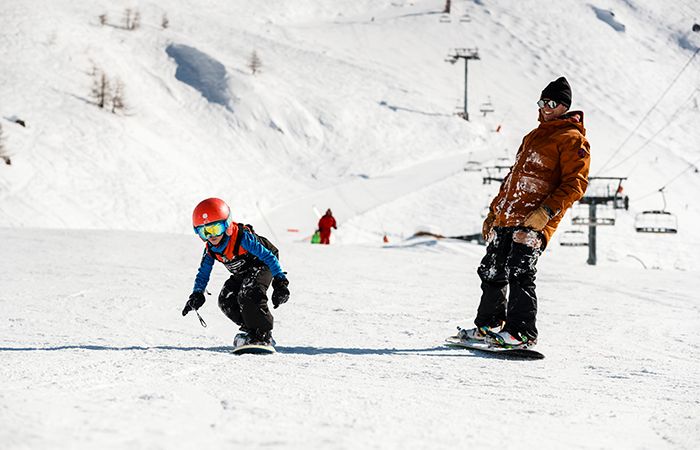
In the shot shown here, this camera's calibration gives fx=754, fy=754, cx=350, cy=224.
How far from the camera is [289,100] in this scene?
4956 cm

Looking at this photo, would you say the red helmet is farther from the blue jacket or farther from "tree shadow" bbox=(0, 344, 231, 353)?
"tree shadow" bbox=(0, 344, 231, 353)

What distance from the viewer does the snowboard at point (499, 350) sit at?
4867mm

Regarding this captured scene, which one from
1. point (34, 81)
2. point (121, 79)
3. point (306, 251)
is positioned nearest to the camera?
point (306, 251)

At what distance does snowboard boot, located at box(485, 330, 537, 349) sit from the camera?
4957 mm

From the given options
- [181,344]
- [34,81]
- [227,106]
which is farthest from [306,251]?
[227,106]

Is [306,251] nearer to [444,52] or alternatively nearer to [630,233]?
[630,233]

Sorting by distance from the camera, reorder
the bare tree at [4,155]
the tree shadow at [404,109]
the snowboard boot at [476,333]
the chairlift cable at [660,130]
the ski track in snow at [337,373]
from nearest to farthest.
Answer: the ski track in snow at [337,373], the snowboard boot at [476,333], the bare tree at [4,155], the tree shadow at [404,109], the chairlift cable at [660,130]

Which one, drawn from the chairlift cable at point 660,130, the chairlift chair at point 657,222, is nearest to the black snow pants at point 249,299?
the chairlift chair at point 657,222

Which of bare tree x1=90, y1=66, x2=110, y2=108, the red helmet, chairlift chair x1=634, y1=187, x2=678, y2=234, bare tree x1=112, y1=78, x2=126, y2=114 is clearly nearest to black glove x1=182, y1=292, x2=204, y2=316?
the red helmet

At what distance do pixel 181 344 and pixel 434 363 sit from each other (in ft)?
5.82

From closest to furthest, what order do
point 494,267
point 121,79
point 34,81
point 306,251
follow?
point 494,267 → point 306,251 → point 34,81 → point 121,79

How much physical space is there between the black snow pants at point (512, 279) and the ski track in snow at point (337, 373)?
337 mm

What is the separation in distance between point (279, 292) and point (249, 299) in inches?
12.5

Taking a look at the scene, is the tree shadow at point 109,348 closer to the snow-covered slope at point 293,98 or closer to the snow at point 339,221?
the snow at point 339,221
